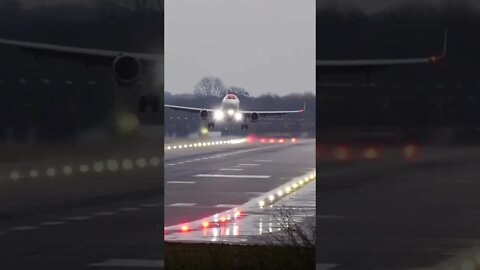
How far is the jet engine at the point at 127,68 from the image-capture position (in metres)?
6.93

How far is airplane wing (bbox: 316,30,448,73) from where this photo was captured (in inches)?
265

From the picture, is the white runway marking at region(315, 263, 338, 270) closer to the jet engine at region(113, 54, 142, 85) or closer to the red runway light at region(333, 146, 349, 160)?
the red runway light at region(333, 146, 349, 160)

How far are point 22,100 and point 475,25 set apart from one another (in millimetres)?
4414

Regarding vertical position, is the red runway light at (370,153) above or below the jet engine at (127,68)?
below

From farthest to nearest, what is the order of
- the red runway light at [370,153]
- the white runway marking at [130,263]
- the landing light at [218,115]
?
the landing light at [218,115], the white runway marking at [130,263], the red runway light at [370,153]

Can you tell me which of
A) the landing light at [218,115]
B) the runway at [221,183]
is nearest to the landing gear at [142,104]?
the runway at [221,183]

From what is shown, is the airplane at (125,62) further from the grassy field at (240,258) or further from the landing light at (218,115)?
the landing light at (218,115)

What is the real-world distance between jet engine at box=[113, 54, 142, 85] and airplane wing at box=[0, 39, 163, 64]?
0.25 feet

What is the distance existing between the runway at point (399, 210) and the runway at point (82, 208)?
66.1 inches

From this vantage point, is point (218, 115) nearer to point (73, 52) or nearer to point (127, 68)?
point (73, 52)

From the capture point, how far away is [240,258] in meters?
11.2

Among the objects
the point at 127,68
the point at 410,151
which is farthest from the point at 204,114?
the point at 410,151

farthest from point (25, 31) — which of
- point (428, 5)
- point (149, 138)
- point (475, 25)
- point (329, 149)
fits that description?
point (475, 25)

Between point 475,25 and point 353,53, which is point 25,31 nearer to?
point 353,53
